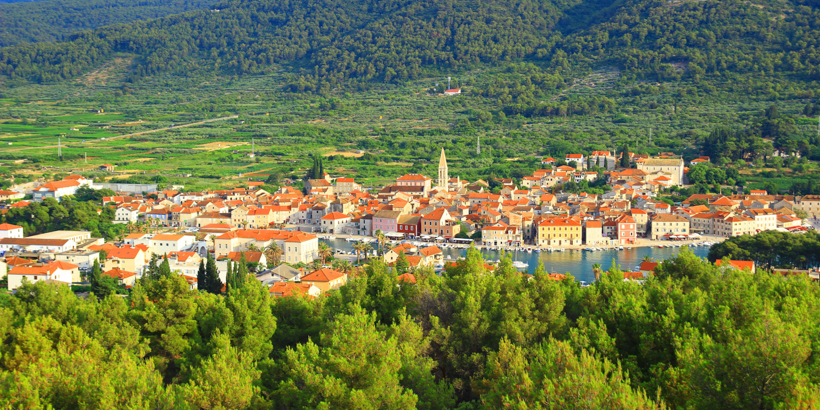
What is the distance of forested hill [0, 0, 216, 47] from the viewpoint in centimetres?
14238

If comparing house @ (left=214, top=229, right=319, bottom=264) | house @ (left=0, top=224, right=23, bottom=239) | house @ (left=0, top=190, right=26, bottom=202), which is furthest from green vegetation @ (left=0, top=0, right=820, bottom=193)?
house @ (left=214, top=229, right=319, bottom=264)

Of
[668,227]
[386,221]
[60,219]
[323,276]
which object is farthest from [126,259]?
[668,227]

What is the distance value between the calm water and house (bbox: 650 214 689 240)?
2.47 metres

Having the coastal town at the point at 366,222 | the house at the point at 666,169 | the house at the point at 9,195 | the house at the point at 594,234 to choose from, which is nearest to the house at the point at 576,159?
the coastal town at the point at 366,222

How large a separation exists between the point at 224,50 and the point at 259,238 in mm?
92418

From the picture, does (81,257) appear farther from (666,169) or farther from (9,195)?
(666,169)

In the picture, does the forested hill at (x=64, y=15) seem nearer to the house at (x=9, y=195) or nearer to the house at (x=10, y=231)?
the house at (x=9, y=195)

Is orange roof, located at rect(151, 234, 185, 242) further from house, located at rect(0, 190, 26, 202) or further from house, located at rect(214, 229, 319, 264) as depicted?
house, located at rect(0, 190, 26, 202)

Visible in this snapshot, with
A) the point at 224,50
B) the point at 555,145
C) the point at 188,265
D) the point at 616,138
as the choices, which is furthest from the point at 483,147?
the point at 224,50

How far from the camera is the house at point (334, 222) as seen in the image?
124 feet

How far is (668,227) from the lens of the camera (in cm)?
3500

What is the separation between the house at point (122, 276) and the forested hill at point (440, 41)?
68310mm

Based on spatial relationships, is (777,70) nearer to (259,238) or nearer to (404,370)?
(259,238)

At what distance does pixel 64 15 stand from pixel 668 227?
15377 cm
